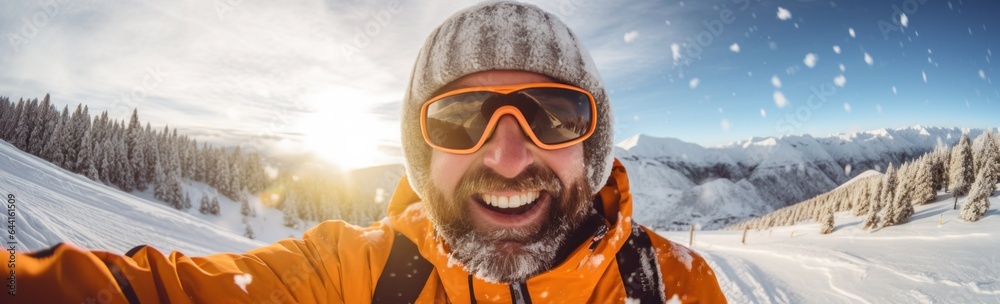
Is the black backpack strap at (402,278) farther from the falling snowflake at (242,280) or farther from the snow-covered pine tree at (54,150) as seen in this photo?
the snow-covered pine tree at (54,150)

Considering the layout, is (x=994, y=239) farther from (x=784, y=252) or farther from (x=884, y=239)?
(x=784, y=252)

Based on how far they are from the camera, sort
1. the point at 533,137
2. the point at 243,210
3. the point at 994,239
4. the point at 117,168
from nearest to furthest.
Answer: the point at 533,137, the point at 994,239, the point at 117,168, the point at 243,210

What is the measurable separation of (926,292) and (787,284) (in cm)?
386

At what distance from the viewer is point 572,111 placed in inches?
84.4

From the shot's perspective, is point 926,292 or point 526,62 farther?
point 926,292

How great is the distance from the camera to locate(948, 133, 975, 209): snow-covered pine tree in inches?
1280

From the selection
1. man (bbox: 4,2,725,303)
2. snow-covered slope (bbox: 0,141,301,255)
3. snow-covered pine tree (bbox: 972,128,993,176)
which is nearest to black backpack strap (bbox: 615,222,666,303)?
man (bbox: 4,2,725,303)

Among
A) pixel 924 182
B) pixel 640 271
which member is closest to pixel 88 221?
pixel 640 271

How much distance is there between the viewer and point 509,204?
1.87 meters

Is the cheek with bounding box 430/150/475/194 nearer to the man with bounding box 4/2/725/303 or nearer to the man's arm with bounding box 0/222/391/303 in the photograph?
the man with bounding box 4/2/725/303

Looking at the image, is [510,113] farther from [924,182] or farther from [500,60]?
[924,182]

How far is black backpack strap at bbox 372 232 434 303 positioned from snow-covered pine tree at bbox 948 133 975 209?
49.5m

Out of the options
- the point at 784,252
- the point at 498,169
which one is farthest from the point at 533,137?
the point at 784,252

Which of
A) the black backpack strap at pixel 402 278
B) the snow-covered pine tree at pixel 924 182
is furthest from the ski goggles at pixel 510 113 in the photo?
the snow-covered pine tree at pixel 924 182
